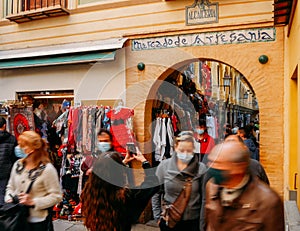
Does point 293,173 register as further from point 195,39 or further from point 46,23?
point 46,23

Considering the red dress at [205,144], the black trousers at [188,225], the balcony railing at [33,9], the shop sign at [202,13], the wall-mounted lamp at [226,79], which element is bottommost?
the black trousers at [188,225]

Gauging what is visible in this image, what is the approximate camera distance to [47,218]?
152 inches

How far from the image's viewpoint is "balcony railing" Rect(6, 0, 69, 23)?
26.2 feet

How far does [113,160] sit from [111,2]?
494 centimetres

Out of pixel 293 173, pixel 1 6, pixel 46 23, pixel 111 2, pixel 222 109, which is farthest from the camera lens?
pixel 222 109

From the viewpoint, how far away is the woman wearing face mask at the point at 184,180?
3.79 metres

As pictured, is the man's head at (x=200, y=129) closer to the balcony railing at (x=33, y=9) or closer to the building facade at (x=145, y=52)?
the building facade at (x=145, y=52)

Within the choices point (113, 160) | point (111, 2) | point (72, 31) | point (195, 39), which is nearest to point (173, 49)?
point (195, 39)

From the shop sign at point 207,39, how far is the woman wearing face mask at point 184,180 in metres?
3.11

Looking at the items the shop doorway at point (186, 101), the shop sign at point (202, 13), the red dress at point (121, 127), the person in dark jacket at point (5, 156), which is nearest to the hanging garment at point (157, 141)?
the shop doorway at point (186, 101)

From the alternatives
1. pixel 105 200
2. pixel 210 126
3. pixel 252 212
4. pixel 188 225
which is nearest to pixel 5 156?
pixel 105 200

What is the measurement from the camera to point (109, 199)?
11.1ft

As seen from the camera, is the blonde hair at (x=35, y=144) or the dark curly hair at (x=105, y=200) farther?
the blonde hair at (x=35, y=144)

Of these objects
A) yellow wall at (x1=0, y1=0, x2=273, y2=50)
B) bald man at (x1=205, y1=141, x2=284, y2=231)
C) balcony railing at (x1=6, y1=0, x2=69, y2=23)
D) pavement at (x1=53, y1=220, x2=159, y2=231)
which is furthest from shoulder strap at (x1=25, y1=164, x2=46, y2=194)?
balcony railing at (x1=6, y1=0, x2=69, y2=23)
